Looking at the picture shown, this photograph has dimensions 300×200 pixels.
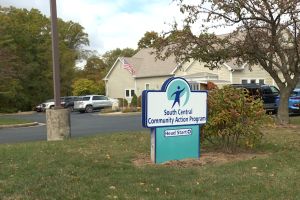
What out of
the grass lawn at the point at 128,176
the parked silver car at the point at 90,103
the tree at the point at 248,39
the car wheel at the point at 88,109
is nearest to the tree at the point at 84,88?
the parked silver car at the point at 90,103

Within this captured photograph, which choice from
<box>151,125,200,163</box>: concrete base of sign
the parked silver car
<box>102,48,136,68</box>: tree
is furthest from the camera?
<box>102,48,136,68</box>: tree

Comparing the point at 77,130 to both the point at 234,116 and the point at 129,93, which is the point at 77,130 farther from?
the point at 129,93

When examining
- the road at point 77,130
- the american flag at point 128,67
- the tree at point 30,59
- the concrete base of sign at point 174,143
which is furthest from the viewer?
the tree at point 30,59

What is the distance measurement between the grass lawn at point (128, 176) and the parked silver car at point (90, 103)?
33183 mm

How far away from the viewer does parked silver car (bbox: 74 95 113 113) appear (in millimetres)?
43781

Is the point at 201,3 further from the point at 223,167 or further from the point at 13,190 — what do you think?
the point at 13,190

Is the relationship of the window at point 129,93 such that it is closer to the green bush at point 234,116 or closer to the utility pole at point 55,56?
the utility pole at point 55,56

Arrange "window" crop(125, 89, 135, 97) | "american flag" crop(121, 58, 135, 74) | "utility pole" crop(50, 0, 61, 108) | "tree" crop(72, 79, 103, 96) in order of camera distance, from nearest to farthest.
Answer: "utility pole" crop(50, 0, 61, 108) → "american flag" crop(121, 58, 135, 74) → "window" crop(125, 89, 135, 97) → "tree" crop(72, 79, 103, 96)

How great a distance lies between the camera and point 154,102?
29.8 feet

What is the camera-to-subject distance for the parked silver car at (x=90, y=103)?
4378 cm

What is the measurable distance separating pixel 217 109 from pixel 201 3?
26.3 ft

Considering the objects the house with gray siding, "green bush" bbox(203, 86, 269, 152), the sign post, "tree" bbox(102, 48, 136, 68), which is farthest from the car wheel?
"tree" bbox(102, 48, 136, 68)

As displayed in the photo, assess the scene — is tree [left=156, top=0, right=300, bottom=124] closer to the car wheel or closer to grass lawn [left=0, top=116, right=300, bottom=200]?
grass lawn [left=0, top=116, right=300, bottom=200]

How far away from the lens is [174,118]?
9.38 meters
